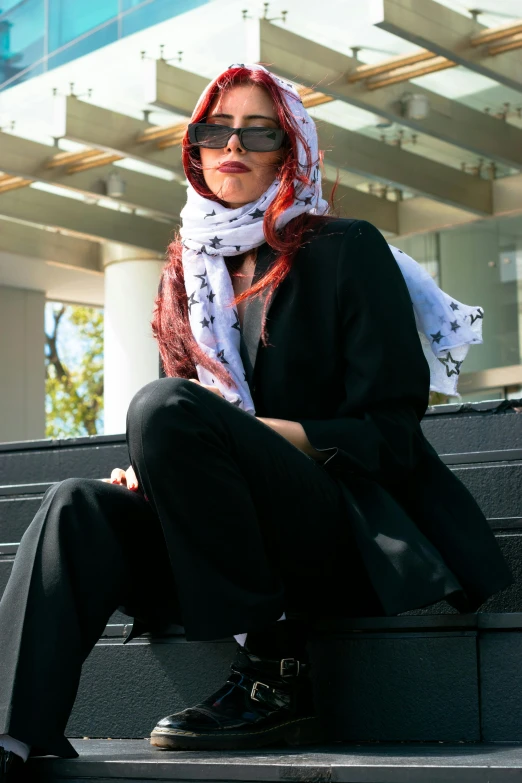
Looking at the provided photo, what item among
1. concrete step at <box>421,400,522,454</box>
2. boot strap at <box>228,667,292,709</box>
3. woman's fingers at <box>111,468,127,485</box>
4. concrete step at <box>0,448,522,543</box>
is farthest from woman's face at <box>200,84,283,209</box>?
boot strap at <box>228,667,292,709</box>

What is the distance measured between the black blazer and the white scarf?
83mm

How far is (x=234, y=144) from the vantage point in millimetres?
2801

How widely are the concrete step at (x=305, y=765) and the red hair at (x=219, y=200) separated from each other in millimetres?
833

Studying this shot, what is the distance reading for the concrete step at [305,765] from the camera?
1802 mm

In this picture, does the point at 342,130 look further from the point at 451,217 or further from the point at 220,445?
the point at 220,445

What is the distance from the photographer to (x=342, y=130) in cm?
997

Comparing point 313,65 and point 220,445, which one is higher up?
point 313,65

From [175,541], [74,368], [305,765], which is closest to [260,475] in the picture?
[175,541]

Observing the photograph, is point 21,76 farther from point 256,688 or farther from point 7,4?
point 256,688

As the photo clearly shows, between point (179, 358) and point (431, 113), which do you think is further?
point (431, 113)

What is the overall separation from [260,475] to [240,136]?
927mm

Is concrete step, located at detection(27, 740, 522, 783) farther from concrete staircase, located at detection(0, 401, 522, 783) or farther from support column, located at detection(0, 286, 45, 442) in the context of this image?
support column, located at detection(0, 286, 45, 442)

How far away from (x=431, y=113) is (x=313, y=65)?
1293mm

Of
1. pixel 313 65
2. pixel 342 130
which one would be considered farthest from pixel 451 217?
pixel 313 65
